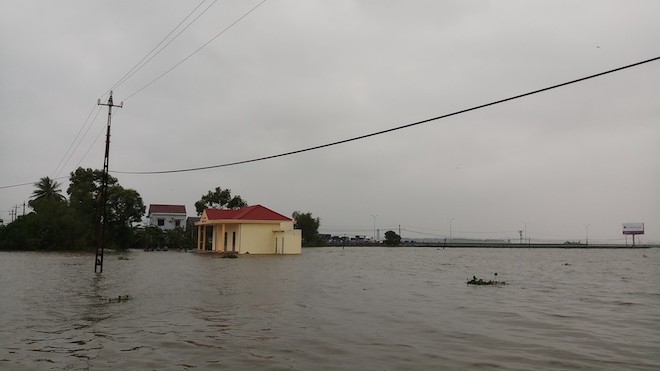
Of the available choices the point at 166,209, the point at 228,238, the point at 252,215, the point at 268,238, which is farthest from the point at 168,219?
the point at 268,238

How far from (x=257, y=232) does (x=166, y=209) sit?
43989 millimetres

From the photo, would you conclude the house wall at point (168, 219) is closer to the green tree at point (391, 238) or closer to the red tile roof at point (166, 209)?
the red tile roof at point (166, 209)

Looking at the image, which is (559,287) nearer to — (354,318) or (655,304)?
(655,304)

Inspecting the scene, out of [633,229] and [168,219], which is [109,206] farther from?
[633,229]

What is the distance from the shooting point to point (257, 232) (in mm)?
46375

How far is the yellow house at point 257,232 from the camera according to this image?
45.8 metres

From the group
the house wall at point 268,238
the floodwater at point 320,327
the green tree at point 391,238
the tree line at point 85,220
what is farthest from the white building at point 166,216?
the floodwater at point 320,327

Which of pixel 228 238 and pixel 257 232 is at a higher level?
pixel 257 232

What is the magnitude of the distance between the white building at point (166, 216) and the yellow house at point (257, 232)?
35501mm

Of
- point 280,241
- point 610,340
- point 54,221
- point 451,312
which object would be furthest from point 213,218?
point 610,340

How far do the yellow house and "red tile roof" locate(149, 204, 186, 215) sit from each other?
3669cm

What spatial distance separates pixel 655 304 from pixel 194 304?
A: 14761 millimetres

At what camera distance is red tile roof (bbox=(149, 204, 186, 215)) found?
83.3 metres

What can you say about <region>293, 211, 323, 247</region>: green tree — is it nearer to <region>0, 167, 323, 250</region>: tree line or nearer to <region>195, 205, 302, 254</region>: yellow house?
<region>0, 167, 323, 250</region>: tree line
